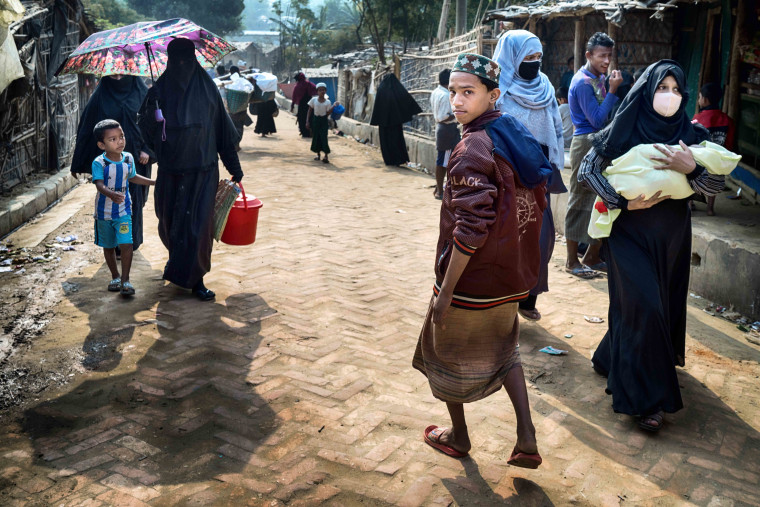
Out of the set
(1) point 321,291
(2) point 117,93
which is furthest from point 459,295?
(2) point 117,93

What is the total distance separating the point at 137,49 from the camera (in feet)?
20.1

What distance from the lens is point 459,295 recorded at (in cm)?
289

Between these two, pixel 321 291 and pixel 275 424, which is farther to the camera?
pixel 321 291

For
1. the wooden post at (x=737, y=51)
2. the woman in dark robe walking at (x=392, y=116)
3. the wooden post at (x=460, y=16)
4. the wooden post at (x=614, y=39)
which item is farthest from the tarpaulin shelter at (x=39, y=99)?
the wooden post at (x=460, y=16)

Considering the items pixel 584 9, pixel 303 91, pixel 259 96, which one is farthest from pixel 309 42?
pixel 584 9

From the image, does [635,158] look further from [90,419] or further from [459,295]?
[90,419]

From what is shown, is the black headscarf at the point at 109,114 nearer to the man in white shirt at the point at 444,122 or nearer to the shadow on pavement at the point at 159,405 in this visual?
the shadow on pavement at the point at 159,405

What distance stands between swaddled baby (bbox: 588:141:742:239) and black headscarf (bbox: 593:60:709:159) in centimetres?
7

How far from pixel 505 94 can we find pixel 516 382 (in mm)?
2450

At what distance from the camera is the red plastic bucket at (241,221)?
542 cm

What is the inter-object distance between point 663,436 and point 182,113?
390 cm

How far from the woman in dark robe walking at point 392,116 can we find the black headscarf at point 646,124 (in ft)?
34.5

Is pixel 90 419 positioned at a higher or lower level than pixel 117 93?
lower

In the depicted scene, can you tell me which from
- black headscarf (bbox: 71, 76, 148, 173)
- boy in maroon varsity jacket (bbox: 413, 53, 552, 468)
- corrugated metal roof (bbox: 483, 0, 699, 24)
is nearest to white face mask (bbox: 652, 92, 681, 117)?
boy in maroon varsity jacket (bbox: 413, 53, 552, 468)
